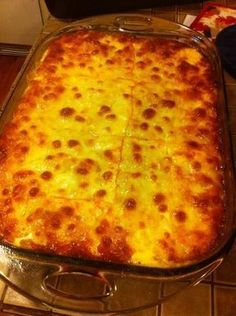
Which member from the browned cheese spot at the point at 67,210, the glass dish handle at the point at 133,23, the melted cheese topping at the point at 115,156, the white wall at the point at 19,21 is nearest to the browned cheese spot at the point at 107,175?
the melted cheese topping at the point at 115,156

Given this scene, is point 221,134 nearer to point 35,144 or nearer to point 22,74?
point 35,144

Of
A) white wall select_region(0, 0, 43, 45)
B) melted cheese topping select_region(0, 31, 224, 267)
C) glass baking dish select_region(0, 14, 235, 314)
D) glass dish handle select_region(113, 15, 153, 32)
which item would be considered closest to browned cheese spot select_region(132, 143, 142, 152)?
melted cheese topping select_region(0, 31, 224, 267)

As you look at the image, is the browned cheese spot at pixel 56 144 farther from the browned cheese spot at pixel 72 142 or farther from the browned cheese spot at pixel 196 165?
the browned cheese spot at pixel 196 165

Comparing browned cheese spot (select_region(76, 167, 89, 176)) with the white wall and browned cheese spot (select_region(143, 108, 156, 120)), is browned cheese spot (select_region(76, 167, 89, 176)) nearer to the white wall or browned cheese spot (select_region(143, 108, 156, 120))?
browned cheese spot (select_region(143, 108, 156, 120))

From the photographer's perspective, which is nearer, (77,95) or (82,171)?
(82,171)

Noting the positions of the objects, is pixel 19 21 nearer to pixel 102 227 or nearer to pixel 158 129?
pixel 158 129

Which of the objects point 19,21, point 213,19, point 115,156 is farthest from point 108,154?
point 19,21
